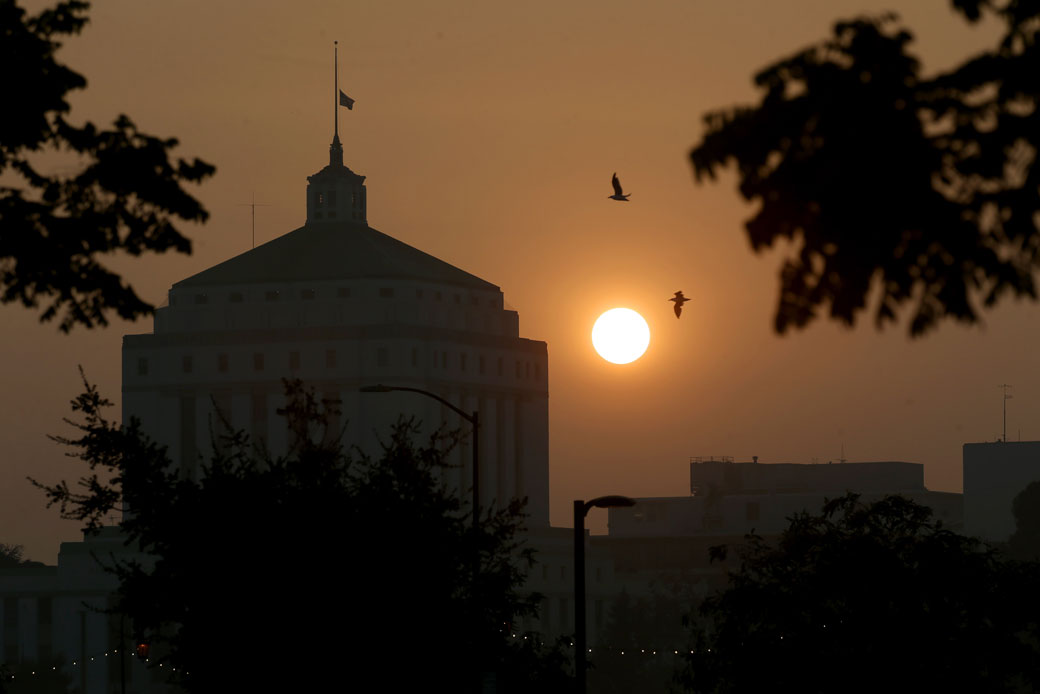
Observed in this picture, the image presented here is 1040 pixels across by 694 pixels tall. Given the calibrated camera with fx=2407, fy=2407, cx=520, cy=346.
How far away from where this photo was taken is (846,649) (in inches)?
2016

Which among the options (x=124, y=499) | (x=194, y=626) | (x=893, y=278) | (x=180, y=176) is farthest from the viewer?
(x=124, y=499)

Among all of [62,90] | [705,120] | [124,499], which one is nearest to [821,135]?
[705,120]

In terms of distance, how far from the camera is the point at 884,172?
14.1 metres

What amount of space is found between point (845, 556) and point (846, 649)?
1972 mm

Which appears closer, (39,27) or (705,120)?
(705,120)

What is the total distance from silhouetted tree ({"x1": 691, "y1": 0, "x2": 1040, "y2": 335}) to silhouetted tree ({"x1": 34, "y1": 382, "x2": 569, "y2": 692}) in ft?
95.1

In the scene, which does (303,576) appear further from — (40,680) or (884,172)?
(40,680)

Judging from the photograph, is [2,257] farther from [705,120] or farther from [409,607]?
[409,607]

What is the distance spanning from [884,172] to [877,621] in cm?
3783

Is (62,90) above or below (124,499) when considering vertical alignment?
above

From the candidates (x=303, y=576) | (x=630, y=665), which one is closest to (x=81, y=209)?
(x=303, y=576)

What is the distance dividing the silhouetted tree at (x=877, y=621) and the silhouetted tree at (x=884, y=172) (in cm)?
3571

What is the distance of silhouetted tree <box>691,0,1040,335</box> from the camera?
14086mm

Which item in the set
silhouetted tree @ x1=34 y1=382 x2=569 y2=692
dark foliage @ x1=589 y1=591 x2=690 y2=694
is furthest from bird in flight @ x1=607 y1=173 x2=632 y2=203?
dark foliage @ x1=589 y1=591 x2=690 y2=694
